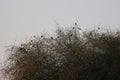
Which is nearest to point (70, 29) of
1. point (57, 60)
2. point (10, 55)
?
point (57, 60)

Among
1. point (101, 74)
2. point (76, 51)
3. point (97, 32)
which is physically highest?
point (97, 32)

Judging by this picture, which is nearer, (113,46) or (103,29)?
(113,46)

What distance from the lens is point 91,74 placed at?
19.0 feet

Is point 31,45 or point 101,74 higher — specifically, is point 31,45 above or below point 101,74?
above

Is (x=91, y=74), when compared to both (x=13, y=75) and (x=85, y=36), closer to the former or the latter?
(x=85, y=36)

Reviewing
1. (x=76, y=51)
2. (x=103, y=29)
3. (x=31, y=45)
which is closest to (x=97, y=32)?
(x=103, y=29)

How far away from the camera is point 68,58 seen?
580 centimetres

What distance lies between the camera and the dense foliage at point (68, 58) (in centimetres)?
576

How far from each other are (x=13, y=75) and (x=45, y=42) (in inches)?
31.9

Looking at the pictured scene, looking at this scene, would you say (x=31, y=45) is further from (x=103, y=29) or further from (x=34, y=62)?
(x=103, y=29)

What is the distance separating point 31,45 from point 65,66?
75 cm

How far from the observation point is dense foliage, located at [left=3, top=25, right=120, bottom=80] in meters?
5.76

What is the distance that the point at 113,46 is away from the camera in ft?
19.4

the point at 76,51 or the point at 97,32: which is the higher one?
the point at 97,32
